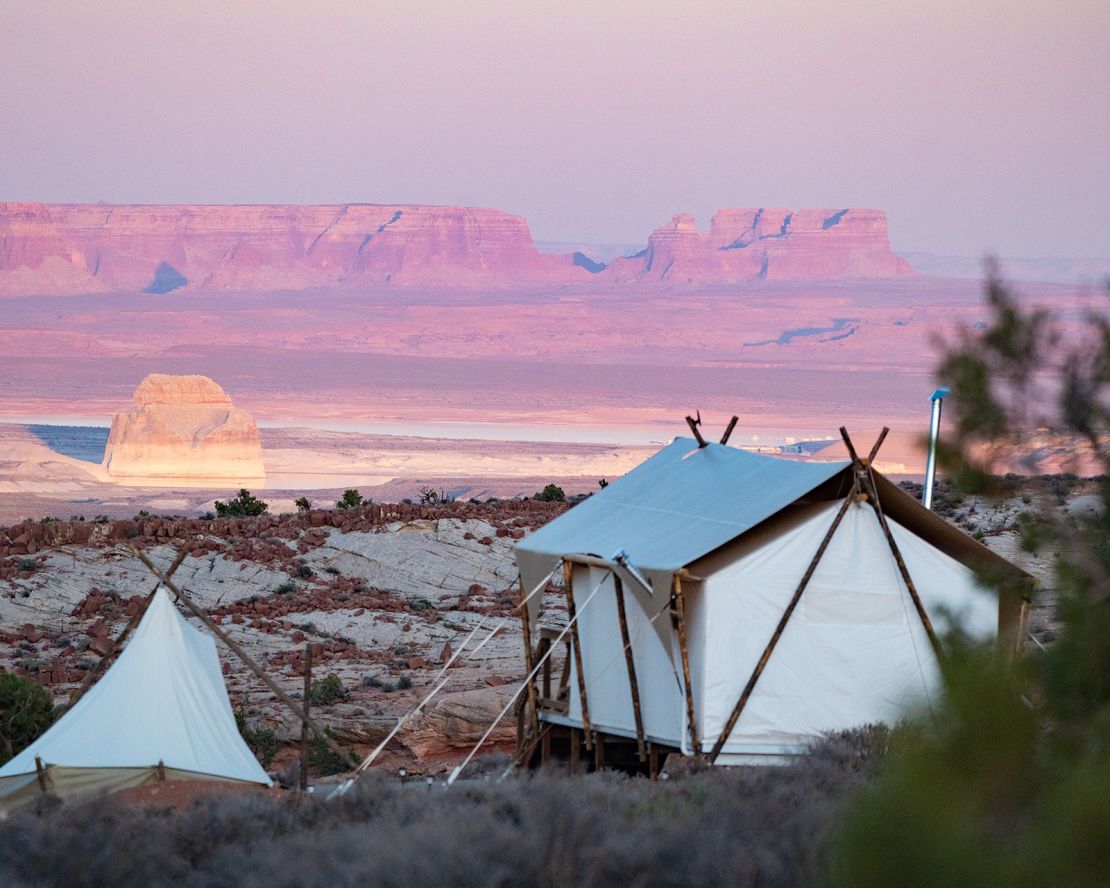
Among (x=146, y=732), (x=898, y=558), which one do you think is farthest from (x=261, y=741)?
(x=898, y=558)

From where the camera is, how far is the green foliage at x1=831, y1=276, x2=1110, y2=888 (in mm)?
3715

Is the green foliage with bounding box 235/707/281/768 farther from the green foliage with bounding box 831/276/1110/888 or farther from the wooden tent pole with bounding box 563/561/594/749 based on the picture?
the green foliage with bounding box 831/276/1110/888

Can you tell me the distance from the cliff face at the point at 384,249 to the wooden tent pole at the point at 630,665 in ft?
517

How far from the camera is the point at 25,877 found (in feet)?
21.4

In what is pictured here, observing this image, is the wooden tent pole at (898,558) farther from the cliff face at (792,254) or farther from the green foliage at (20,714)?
the cliff face at (792,254)

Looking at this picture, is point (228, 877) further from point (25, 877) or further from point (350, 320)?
point (350, 320)

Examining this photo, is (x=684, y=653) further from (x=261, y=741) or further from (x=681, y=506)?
(x=261, y=741)

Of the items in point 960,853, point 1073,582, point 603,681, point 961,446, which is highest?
point 961,446

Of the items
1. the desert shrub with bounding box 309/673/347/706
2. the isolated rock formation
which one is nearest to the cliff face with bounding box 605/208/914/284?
the isolated rock formation

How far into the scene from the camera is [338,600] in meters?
24.9

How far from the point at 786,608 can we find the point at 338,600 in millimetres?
14183

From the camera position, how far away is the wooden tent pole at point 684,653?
1138 centimetres

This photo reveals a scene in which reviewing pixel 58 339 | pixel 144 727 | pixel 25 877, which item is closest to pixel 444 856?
pixel 25 877

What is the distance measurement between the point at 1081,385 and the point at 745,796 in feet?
9.61
